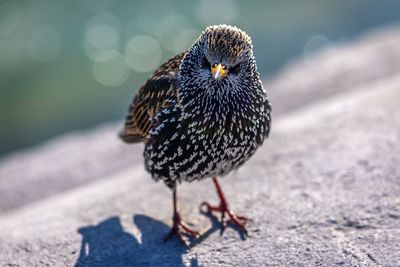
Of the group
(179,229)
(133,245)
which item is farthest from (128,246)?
(179,229)

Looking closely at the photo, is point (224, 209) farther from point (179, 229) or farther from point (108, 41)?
point (108, 41)

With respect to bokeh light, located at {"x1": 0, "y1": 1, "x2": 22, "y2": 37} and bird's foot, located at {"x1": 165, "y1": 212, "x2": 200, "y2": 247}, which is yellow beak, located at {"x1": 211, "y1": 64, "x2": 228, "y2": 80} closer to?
bird's foot, located at {"x1": 165, "y1": 212, "x2": 200, "y2": 247}

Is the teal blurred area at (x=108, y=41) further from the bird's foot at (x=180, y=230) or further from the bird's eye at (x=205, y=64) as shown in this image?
the bird's eye at (x=205, y=64)

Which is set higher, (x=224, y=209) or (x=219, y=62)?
(x=219, y=62)

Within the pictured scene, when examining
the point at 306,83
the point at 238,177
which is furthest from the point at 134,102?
the point at 306,83

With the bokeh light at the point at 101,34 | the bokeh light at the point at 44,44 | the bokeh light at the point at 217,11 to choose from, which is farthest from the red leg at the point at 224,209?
the bokeh light at the point at 217,11
